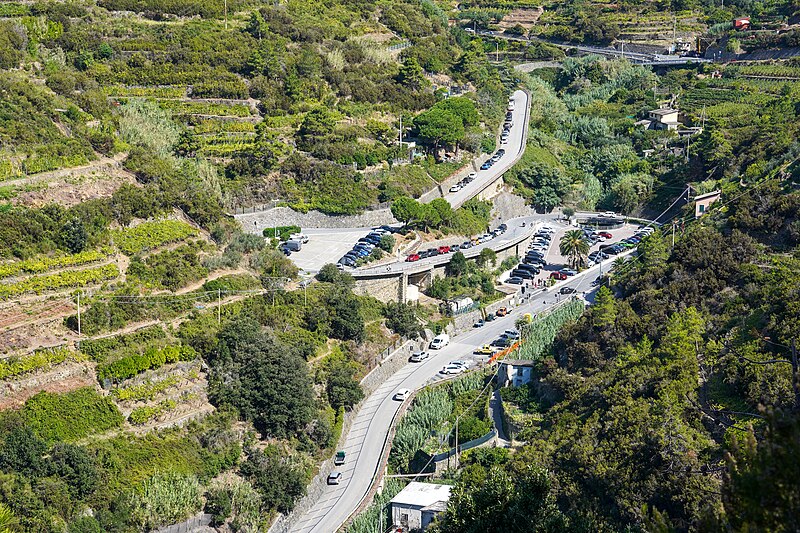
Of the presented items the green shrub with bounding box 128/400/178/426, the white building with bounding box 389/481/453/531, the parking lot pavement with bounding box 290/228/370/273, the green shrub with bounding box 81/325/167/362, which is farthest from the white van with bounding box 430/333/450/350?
the green shrub with bounding box 128/400/178/426

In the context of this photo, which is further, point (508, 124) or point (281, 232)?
point (508, 124)

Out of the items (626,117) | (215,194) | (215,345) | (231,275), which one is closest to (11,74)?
(215,194)

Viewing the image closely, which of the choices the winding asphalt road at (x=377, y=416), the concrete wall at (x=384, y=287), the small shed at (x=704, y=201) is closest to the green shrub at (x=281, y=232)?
the concrete wall at (x=384, y=287)

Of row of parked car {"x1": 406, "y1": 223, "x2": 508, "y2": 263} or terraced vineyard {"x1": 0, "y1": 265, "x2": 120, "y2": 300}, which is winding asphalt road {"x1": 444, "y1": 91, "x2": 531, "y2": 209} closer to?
row of parked car {"x1": 406, "y1": 223, "x2": 508, "y2": 263}

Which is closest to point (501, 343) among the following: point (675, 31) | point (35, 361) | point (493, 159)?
point (493, 159)

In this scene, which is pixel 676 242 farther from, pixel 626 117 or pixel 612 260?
pixel 626 117

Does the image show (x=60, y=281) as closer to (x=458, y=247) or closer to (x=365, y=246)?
(x=365, y=246)

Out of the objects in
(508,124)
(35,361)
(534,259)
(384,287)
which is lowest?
(534,259)
